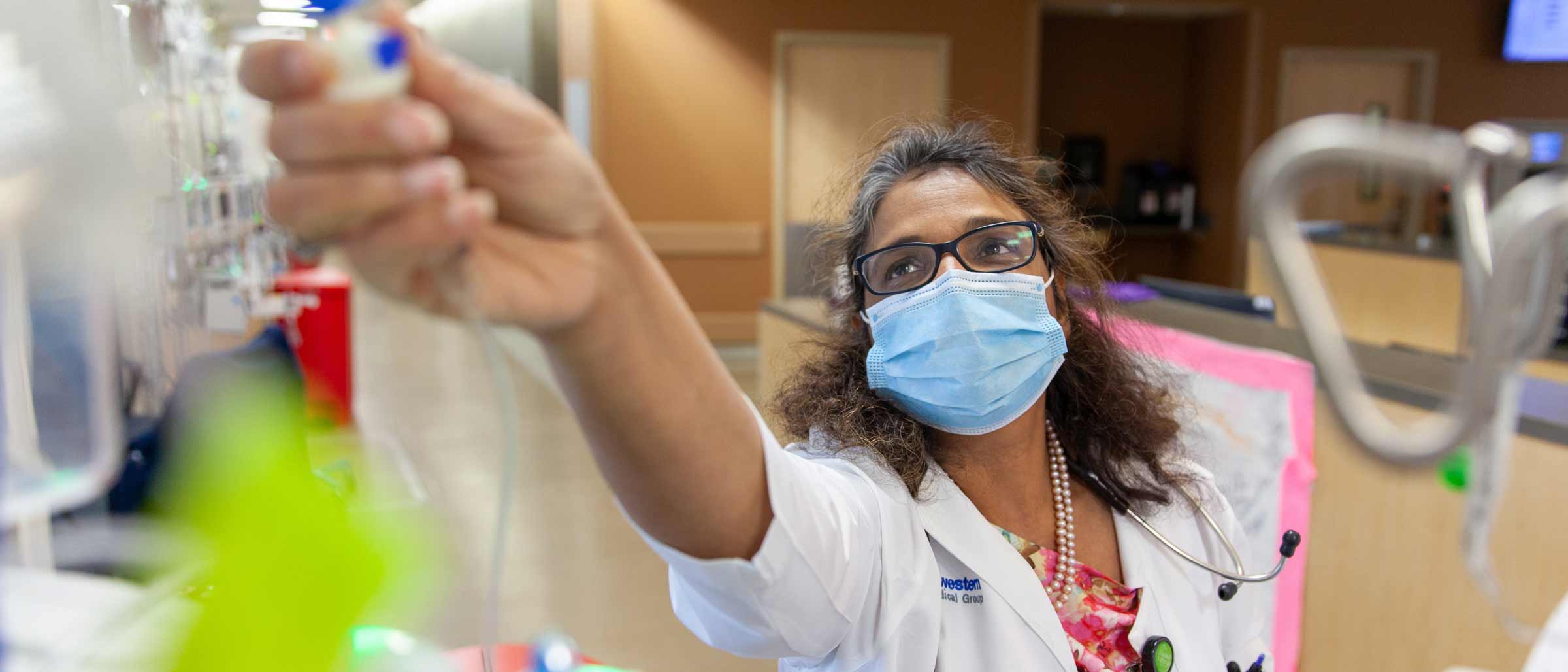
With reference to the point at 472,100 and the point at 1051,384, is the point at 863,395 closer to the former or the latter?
the point at 1051,384

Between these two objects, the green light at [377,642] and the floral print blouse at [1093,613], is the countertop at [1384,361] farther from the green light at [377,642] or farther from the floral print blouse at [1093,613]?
the green light at [377,642]

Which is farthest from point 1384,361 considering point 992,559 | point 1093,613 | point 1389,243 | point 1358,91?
point 1358,91

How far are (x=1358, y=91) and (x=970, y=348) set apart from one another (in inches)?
309

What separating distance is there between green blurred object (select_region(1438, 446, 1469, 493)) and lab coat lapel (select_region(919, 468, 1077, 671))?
674mm

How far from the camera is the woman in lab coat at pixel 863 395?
0.40 meters

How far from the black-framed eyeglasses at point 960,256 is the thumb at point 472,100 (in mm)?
760

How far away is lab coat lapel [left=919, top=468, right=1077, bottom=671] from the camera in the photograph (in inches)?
43.1

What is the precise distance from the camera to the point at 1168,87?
8461mm

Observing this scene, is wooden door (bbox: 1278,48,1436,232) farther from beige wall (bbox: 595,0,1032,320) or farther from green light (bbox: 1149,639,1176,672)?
green light (bbox: 1149,639,1176,672)

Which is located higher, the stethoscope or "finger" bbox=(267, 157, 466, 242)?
"finger" bbox=(267, 157, 466, 242)

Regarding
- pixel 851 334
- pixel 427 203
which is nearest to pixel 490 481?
pixel 851 334

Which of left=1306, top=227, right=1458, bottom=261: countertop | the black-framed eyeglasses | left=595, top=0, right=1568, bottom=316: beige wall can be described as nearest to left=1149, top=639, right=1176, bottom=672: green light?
the black-framed eyeglasses

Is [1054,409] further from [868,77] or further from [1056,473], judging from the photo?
[868,77]

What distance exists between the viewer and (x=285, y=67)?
0.37m
